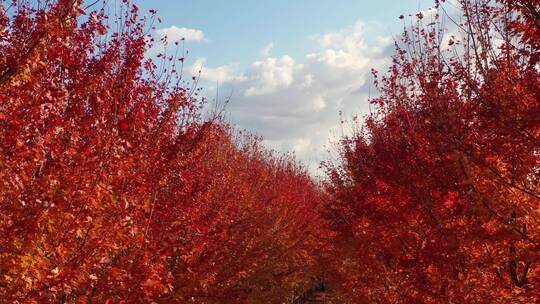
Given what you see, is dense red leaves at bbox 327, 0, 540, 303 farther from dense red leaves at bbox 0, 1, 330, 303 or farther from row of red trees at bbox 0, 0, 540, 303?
dense red leaves at bbox 0, 1, 330, 303

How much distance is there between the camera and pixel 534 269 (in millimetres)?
11125

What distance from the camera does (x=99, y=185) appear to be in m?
7.22

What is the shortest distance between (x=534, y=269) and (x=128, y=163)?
9.62m

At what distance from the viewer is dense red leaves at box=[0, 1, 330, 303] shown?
6570mm

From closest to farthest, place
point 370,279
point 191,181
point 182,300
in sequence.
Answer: point 182,300, point 191,181, point 370,279

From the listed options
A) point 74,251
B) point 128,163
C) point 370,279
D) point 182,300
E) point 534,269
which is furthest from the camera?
point 370,279

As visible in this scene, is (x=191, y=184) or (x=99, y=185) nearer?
(x=99, y=185)

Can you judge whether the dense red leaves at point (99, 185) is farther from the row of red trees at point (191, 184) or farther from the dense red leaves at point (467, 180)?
the dense red leaves at point (467, 180)

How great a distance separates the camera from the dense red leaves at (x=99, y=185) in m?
6.57

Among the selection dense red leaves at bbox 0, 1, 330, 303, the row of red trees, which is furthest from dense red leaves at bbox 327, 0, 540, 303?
dense red leaves at bbox 0, 1, 330, 303

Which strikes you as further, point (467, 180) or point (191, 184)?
point (191, 184)

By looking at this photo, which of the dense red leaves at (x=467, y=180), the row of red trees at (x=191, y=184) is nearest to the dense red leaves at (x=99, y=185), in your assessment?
the row of red trees at (x=191, y=184)

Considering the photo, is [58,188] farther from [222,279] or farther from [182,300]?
[222,279]

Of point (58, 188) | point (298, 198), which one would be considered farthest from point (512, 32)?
point (298, 198)
